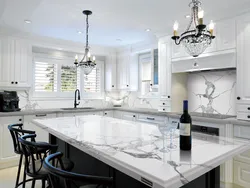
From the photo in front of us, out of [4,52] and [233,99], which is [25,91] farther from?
[233,99]

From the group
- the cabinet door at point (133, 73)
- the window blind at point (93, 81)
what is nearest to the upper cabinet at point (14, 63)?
the window blind at point (93, 81)

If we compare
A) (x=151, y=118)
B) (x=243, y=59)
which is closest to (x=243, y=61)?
(x=243, y=59)

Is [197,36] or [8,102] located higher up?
[197,36]

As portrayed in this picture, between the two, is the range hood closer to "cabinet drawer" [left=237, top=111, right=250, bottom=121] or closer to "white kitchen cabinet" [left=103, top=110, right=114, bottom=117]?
"cabinet drawer" [left=237, top=111, right=250, bottom=121]

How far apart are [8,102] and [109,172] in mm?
2711

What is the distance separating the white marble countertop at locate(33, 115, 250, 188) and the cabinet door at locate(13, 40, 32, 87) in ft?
8.67

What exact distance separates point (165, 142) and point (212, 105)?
240cm

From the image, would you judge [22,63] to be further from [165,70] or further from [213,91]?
[213,91]

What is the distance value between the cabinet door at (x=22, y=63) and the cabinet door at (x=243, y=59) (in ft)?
12.5

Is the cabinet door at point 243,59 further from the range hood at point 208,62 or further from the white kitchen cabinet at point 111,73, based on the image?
the white kitchen cabinet at point 111,73

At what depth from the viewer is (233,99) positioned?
3246 millimetres

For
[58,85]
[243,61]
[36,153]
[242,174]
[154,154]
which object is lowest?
[242,174]

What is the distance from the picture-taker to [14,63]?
12.7 ft

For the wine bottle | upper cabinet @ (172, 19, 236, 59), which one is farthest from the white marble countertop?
upper cabinet @ (172, 19, 236, 59)
